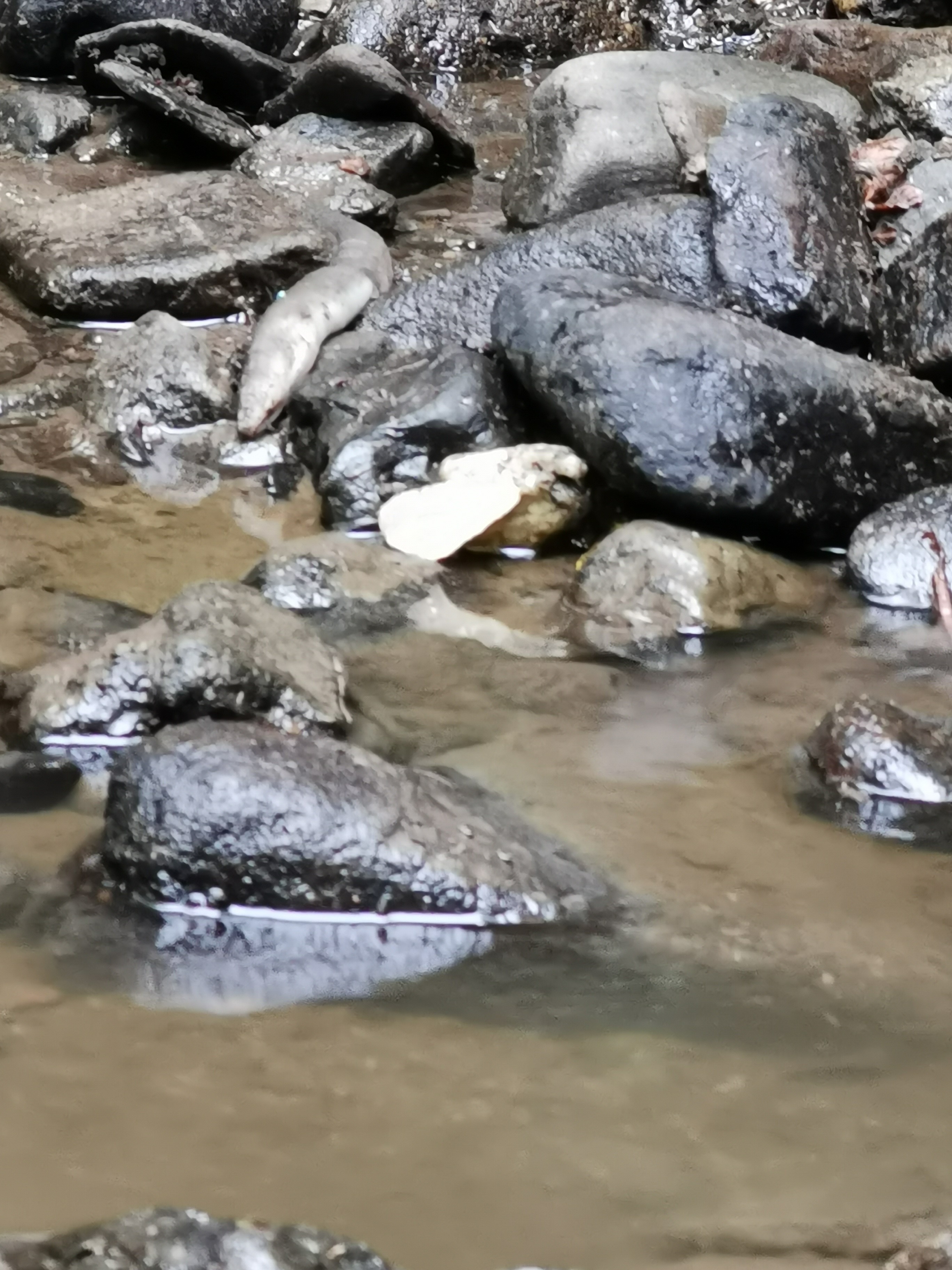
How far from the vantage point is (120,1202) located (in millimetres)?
1922

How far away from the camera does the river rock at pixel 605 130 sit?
652cm

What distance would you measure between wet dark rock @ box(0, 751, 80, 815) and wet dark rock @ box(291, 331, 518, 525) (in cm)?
173

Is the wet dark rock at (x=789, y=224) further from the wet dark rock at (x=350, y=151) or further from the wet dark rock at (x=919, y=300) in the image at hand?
the wet dark rock at (x=350, y=151)

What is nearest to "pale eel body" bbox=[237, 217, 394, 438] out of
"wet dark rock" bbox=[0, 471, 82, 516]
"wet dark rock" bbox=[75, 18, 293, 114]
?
"wet dark rock" bbox=[0, 471, 82, 516]

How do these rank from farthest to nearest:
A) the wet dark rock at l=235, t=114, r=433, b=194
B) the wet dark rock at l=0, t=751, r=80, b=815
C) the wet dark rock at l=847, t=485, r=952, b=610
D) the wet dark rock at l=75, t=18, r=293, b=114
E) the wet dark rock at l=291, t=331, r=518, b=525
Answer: the wet dark rock at l=75, t=18, r=293, b=114, the wet dark rock at l=235, t=114, r=433, b=194, the wet dark rock at l=291, t=331, r=518, b=525, the wet dark rock at l=847, t=485, r=952, b=610, the wet dark rock at l=0, t=751, r=80, b=815

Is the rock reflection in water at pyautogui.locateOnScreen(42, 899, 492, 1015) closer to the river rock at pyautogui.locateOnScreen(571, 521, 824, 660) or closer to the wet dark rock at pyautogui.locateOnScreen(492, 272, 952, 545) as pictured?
the river rock at pyautogui.locateOnScreen(571, 521, 824, 660)

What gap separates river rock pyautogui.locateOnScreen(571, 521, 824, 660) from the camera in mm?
4008

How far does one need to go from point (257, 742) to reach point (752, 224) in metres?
3.45

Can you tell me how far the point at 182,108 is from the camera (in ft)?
26.3

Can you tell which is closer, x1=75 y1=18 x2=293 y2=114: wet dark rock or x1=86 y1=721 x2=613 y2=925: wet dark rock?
x1=86 y1=721 x2=613 y2=925: wet dark rock

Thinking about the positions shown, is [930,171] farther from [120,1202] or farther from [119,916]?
[120,1202]

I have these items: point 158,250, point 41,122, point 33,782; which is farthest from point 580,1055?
point 41,122

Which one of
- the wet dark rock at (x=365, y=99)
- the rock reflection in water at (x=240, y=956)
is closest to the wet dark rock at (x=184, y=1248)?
the rock reflection in water at (x=240, y=956)

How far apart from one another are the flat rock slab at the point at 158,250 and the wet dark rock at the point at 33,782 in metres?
3.41
